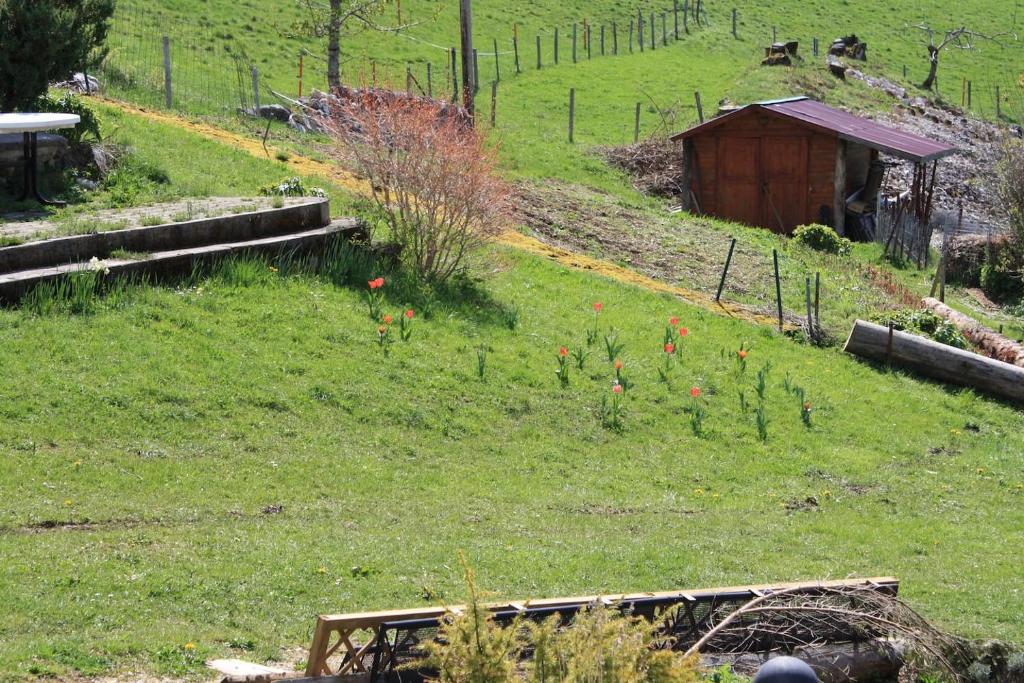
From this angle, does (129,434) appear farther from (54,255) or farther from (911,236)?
(911,236)

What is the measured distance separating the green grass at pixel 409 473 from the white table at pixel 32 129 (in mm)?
2809

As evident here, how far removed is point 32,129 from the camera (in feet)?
49.6

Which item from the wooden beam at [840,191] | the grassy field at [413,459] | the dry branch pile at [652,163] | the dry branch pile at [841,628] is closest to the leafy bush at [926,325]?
the grassy field at [413,459]

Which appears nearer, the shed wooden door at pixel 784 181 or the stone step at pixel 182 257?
the stone step at pixel 182 257

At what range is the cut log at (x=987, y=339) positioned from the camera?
1916cm

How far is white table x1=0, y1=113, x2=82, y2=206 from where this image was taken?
14.9 metres

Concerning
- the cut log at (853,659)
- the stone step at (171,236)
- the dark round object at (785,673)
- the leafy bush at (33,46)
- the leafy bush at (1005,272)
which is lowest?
the leafy bush at (1005,272)

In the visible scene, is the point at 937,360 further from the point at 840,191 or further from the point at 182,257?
the point at 840,191

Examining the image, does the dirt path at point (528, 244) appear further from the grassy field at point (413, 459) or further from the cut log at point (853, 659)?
the cut log at point (853, 659)

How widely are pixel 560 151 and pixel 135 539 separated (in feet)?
82.4

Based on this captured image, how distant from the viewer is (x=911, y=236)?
91.8 feet

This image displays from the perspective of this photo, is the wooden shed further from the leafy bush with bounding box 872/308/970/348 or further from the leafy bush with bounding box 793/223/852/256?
the leafy bush with bounding box 872/308/970/348

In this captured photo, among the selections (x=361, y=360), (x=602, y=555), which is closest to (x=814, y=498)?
→ (x=602, y=555)

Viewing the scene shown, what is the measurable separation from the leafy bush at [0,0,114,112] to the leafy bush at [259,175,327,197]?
138 inches
